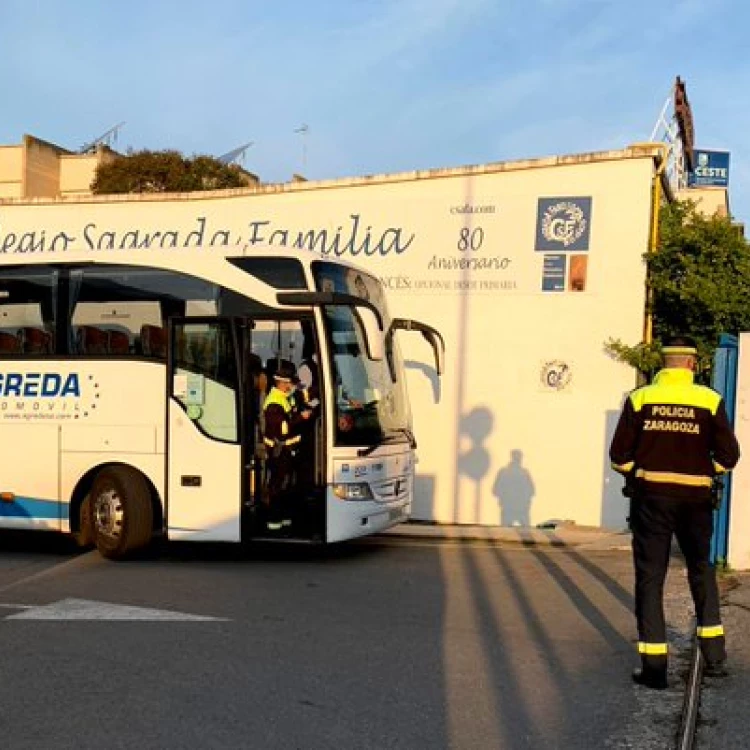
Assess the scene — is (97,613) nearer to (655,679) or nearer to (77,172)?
(655,679)

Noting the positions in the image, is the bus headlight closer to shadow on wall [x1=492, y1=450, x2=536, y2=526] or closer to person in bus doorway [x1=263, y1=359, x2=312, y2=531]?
person in bus doorway [x1=263, y1=359, x2=312, y2=531]

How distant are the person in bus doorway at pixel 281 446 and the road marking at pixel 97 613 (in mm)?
2257

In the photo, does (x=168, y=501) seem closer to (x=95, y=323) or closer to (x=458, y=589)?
(x=95, y=323)

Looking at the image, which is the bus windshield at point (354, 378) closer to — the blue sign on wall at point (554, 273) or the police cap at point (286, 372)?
the police cap at point (286, 372)

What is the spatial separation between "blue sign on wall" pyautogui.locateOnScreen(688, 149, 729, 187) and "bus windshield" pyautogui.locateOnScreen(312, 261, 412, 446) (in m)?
41.0

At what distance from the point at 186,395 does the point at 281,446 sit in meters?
1.11

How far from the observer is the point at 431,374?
15.3m

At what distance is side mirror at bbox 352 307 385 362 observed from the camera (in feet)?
29.0

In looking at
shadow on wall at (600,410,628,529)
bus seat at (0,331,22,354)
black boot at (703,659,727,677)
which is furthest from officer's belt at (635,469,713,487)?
shadow on wall at (600,410,628,529)

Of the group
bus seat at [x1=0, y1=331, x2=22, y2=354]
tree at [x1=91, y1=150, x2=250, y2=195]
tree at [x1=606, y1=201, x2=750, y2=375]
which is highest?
tree at [x1=91, y1=150, x2=250, y2=195]

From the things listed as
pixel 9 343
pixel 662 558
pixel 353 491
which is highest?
pixel 9 343

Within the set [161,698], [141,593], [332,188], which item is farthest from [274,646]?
[332,188]

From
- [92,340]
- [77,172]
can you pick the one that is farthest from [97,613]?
[77,172]

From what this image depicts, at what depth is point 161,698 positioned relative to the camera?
523cm
